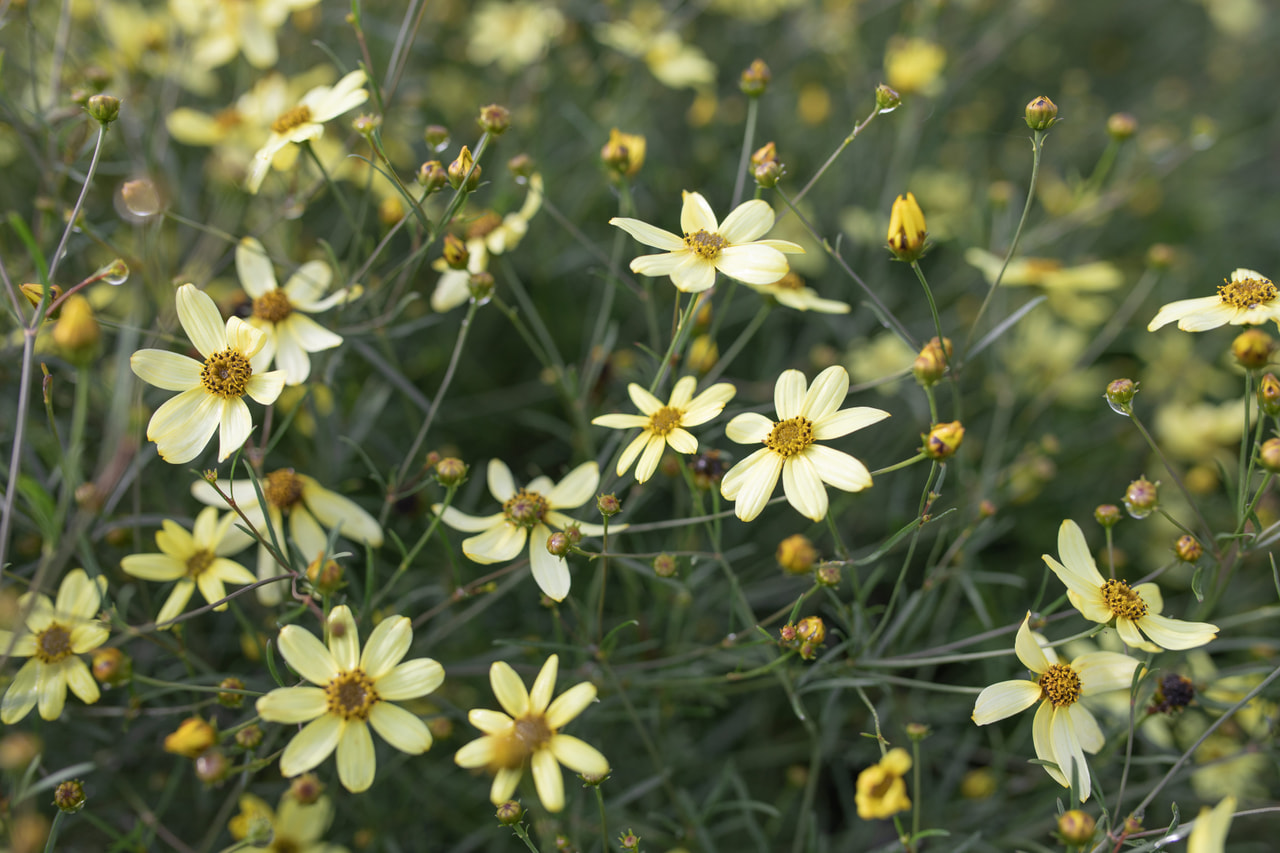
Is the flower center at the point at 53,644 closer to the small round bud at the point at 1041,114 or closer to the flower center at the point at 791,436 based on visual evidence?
the flower center at the point at 791,436

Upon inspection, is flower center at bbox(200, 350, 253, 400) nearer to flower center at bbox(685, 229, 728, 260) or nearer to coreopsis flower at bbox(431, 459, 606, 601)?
coreopsis flower at bbox(431, 459, 606, 601)

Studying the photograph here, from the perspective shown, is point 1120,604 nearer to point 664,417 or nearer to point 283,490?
point 664,417

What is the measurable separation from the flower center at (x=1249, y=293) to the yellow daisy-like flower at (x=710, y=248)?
2.10 feet

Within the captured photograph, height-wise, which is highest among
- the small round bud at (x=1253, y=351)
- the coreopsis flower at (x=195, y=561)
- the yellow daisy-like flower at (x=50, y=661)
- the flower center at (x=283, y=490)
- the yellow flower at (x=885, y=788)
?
the small round bud at (x=1253, y=351)

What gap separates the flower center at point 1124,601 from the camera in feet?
3.60

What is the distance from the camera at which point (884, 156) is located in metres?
2.58

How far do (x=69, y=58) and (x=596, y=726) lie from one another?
184cm

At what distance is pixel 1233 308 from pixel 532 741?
1129mm

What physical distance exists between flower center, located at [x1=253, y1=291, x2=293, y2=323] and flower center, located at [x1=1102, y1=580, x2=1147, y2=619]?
129 cm

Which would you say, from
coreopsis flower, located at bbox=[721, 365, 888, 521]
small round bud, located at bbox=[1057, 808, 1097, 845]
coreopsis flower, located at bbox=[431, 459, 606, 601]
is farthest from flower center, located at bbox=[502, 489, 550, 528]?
small round bud, located at bbox=[1057, 808, 1097, 845]

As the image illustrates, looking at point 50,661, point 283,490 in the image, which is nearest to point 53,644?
point 50,661

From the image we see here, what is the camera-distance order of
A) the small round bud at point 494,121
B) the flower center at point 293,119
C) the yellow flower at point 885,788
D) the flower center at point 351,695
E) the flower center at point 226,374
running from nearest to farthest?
the yellow flower at point 885,788 < the flower center at point 351,695 < the flower center at point 226,374 < the small round bud at point 494,121 < the flower center at point 293,119

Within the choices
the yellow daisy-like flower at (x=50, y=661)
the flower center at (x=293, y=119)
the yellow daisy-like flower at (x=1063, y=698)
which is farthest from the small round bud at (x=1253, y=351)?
the yellow daisy-like flower at (x=50, y=661)

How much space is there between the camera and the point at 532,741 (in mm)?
1019
